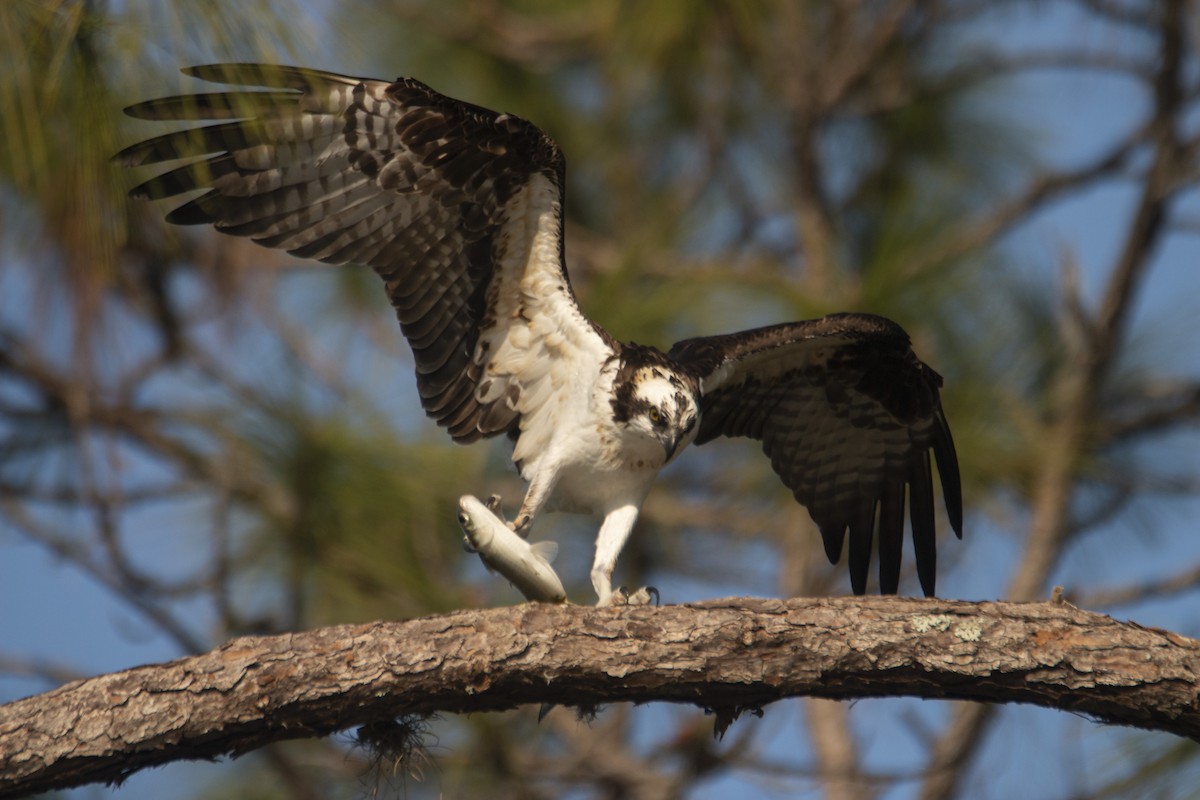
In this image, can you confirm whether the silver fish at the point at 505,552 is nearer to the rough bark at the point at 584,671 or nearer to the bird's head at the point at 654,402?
the rough bark at the point at 584,671

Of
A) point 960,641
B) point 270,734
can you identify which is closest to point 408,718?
point 270,734

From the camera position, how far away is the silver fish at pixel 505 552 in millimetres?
4570

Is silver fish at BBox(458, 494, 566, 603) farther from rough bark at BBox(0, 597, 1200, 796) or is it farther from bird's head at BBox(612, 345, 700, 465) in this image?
bird's head at BBox(612, 345, 700, 465)

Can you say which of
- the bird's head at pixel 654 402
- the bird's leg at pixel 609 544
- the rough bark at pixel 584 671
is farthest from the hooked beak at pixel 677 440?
the rough bark at pixel 584 671

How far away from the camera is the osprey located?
5.05 m

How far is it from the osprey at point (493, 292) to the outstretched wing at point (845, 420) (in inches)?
0.5

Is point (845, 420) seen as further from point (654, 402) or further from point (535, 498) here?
point (535, 498)

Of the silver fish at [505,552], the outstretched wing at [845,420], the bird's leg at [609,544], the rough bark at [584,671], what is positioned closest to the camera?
the rough bark at [584,671]

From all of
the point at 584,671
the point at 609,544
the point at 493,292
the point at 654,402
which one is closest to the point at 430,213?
the point at 493,292

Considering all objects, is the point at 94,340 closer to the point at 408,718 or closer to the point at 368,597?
the point at 368,597

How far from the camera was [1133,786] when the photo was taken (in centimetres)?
529

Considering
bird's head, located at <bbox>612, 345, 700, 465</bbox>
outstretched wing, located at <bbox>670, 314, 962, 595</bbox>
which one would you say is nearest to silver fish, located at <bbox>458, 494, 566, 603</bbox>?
bird's head, located at <bbox>612, 345, 700, 465</bbox>

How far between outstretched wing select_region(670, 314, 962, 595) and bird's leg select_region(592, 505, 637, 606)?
632 mm

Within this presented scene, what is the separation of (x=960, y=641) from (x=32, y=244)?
4.40 metres
